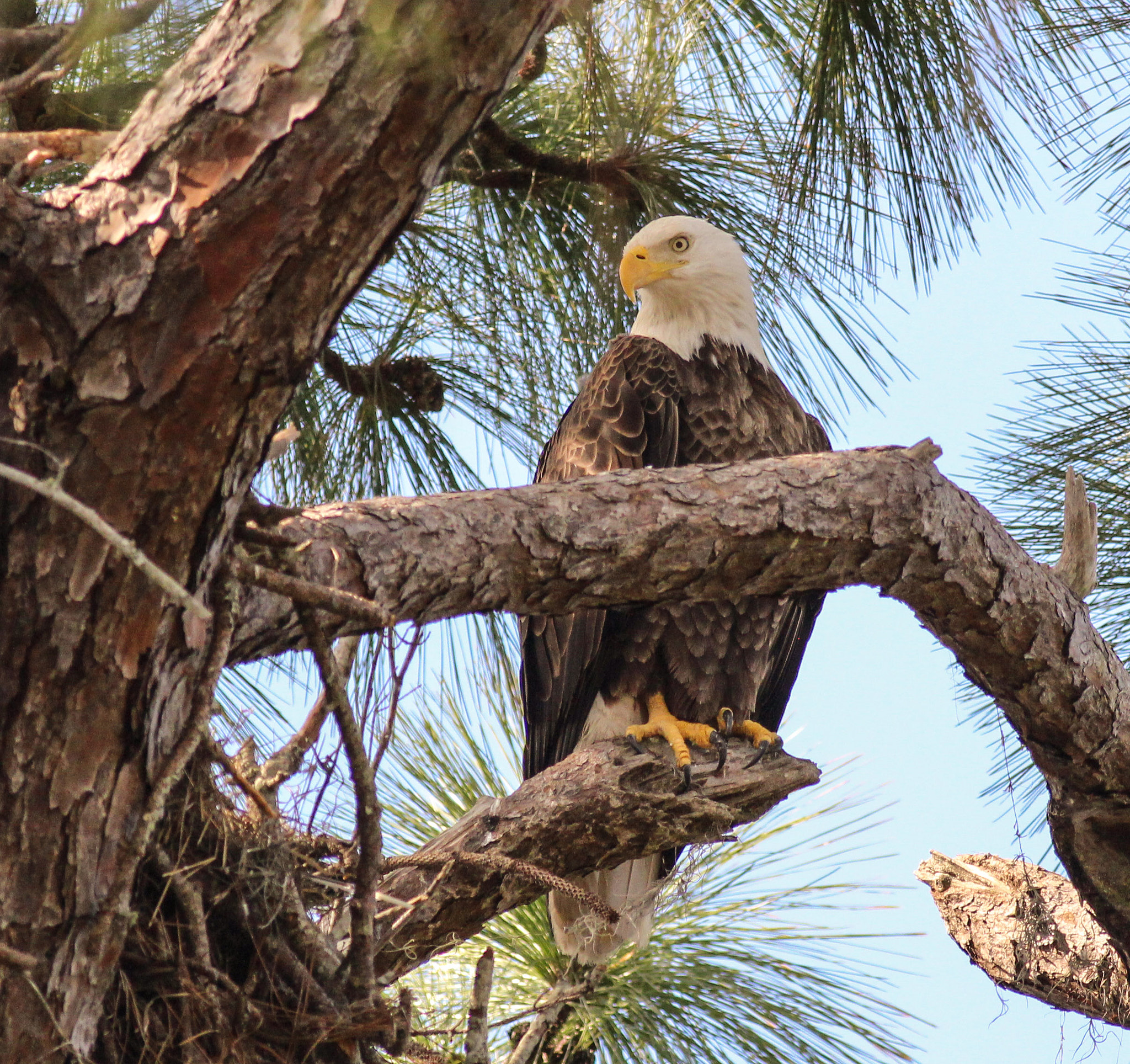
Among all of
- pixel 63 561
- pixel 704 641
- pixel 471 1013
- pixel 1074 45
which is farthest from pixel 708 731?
pixel 63 561

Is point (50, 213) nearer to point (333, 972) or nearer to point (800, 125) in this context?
point (333, 972)

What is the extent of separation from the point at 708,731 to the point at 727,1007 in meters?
0.59

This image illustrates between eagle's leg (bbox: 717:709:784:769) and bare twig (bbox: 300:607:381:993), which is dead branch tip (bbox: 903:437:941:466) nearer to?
eagle's leg (bbox: 717:709:784:769)

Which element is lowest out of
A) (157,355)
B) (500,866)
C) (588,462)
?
(500,866)

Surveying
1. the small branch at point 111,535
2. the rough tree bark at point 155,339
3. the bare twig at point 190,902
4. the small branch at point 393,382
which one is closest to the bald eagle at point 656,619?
the small branch at point 393,382

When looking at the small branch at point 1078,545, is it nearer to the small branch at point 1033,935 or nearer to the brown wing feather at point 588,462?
the small branch at point 1033,935

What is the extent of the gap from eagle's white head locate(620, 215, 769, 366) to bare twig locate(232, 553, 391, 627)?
76.7 inches

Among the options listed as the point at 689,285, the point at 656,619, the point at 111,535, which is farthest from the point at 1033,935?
the point at 111,535

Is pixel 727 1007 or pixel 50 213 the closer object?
pixel 50 213

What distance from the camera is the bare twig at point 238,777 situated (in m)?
1.40

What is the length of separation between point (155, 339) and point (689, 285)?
218cm

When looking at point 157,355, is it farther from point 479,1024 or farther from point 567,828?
point 567,828

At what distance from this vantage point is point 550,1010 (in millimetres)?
2256

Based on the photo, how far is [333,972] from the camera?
1.49m
